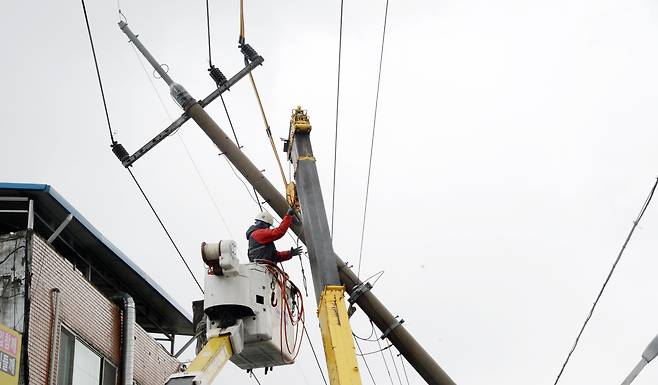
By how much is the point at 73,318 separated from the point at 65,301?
38 centimetres

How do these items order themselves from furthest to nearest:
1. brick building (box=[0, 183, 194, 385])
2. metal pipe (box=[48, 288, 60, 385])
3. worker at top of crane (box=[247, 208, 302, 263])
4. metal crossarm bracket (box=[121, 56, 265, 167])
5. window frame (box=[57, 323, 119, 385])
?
metal crossarm bracket (box=[121, 56, 265, 167]) < window frame (box=[57, 323, 119, 385]) < metal pipe (box=[48, 288, 60, 385]) < brick building (box=[0, 183, 194, 385]) < worker at top of crane (box=[247, 208, 302, 263])

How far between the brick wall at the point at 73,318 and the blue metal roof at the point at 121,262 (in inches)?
31.3

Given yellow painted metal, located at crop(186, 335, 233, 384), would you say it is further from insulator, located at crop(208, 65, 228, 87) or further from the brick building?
insulator, located at crop(208, 65, 228, 87)

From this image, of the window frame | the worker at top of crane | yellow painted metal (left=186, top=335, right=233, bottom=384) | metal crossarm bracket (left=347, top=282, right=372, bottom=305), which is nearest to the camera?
yellow painted metal (left=186, top=335, right=233, bottom=384)

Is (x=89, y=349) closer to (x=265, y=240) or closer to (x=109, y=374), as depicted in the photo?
(x=109, y=374)

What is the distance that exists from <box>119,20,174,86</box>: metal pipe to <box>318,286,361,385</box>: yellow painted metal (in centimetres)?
850

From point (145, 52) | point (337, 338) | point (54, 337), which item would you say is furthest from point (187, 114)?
point (337, 338)

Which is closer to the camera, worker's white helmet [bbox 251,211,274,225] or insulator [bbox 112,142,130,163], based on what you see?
worker's white helmet [bbox 251,211,274,225]

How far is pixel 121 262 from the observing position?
54.6 ft

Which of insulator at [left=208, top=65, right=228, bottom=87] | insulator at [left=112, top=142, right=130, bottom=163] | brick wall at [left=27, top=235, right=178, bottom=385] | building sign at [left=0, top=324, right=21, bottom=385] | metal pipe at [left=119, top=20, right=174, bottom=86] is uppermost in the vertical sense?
metal pipe at [left=119, top=20, right=174, bottom=86]

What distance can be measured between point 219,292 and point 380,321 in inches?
215

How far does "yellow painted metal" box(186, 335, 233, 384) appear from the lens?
10266mm

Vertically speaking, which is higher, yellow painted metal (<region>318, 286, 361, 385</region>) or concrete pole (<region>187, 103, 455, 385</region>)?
concrete pole (<region>187, 103, 455, 385</region>)

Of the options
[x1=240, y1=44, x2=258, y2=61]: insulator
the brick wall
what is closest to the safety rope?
[x1=240, y1=44, x2=258, y2=61]: insulator
